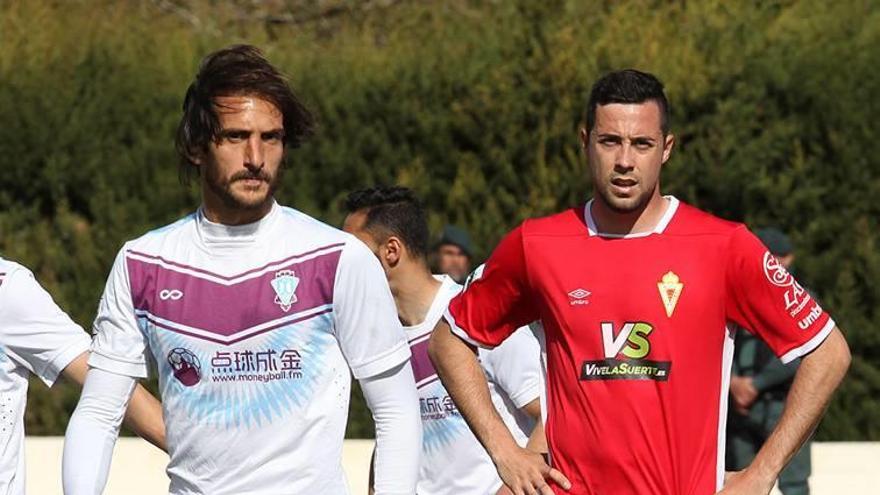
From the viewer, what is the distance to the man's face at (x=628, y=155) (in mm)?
5344

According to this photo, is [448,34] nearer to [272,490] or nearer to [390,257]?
[390,257]

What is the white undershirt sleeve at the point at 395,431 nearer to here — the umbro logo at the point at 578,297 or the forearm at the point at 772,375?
the umbro logo at the point at 578,297

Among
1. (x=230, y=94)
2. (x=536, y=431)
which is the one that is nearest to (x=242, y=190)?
(x=230, y=94)

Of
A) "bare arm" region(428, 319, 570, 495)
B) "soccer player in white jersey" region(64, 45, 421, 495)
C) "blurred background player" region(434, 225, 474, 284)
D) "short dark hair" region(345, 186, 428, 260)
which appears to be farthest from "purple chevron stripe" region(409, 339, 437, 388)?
"blurred background player" region(434, 225, 474, 284)

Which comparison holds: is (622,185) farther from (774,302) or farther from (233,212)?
(233,212)

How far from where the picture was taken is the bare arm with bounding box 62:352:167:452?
5.76m

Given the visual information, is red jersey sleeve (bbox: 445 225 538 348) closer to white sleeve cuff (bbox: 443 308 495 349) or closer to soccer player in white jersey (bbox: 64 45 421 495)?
white sleeve cuff (bbox: 443 308 495 349)

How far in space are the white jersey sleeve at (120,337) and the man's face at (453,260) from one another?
261 inches

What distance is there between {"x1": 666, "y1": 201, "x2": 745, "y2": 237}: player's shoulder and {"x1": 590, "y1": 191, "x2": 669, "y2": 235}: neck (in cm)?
5

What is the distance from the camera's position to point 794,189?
12.5 meters

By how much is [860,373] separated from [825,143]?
1.47m

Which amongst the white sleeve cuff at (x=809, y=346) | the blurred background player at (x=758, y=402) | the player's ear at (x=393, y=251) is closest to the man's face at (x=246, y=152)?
the white sleeve cuff at (x=809, y=346)

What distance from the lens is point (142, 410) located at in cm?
579

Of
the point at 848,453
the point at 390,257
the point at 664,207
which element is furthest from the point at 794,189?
the point at 664,207
